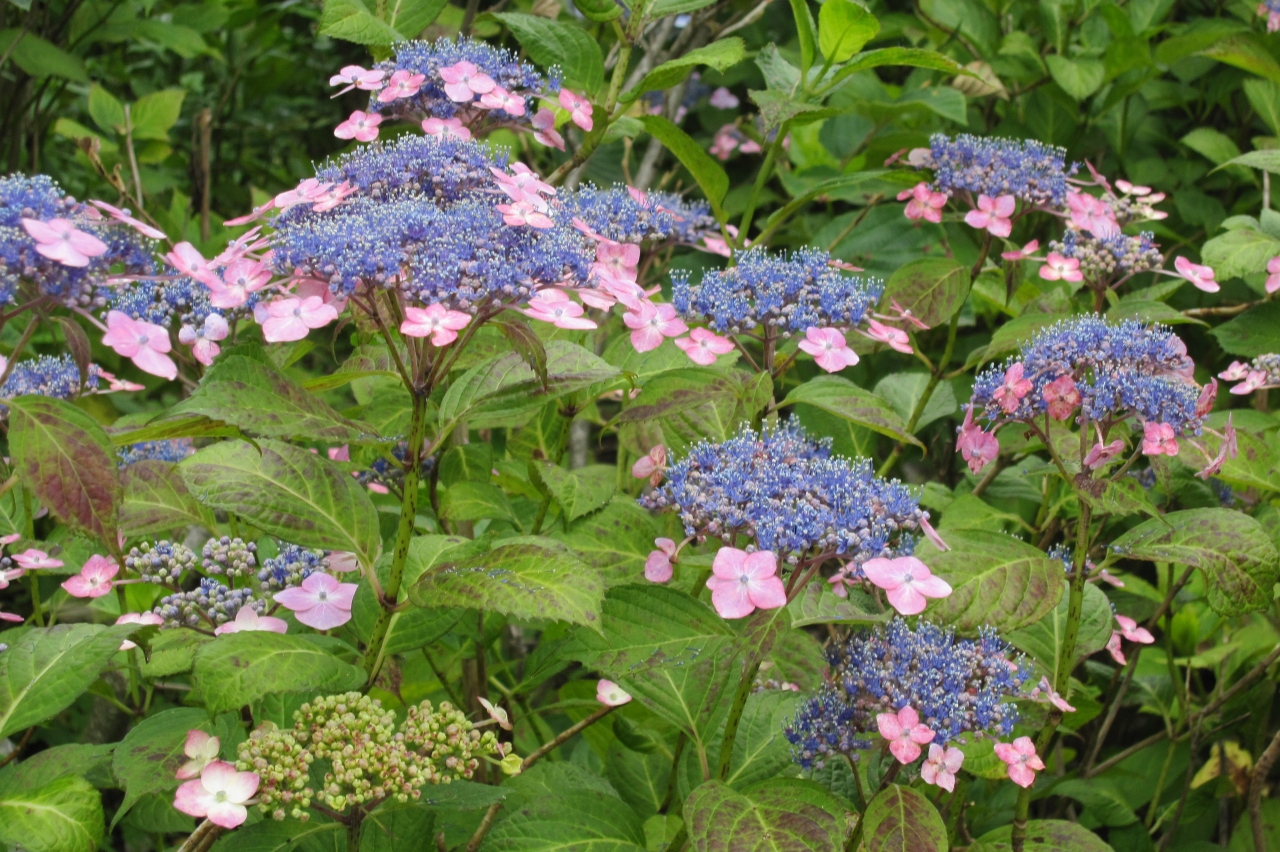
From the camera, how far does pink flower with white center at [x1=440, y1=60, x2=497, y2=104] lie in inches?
68.9

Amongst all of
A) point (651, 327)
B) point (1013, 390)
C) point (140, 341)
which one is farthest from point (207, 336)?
point (1013, 390)

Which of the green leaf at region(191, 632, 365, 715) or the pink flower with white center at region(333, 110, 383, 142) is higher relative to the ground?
the pink flower with white center at region(333, 110, 383, 142)

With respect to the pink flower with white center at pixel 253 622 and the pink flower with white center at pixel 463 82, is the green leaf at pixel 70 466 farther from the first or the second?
the pink flower with white center at pixel 463 82

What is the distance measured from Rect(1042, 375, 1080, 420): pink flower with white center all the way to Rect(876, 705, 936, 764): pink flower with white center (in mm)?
453

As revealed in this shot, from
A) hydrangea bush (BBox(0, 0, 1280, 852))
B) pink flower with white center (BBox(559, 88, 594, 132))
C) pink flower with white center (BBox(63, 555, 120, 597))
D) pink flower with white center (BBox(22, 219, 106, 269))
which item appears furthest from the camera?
pink flower with white center (BBox(559, 88, 594, 132))

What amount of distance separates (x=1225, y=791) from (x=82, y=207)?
90.0 inches

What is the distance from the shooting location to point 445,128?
5.75 ft

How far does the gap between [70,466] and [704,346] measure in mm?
904

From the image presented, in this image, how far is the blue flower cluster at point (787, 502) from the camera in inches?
54.9

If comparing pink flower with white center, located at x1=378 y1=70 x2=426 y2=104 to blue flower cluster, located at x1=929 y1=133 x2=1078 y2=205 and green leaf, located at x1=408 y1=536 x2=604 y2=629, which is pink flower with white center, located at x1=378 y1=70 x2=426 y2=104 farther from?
blue flower cluster, located at x1=929 y1=133 x2=1078 y2=205

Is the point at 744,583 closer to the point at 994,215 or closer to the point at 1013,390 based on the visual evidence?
the point at 1013,390

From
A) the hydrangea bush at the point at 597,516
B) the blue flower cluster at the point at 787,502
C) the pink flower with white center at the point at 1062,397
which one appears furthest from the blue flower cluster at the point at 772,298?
the pink flower with white center at the point at 1062,397

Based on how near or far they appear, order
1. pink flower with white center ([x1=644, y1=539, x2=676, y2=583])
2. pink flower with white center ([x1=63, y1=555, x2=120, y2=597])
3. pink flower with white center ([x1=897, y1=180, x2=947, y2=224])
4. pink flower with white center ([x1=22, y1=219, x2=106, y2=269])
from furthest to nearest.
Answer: pink flower with white center ([x1=897, y1=180, x2=947, y2=224]) → pink flower with white center ([x1=63, y1=555, x2=120, y2=597]) → pink flower with white center ([x1=644, y1=539, x2=676, y2=583]) → pink flower with white center ([x1=22, y1=219, x2=106, y2=269])

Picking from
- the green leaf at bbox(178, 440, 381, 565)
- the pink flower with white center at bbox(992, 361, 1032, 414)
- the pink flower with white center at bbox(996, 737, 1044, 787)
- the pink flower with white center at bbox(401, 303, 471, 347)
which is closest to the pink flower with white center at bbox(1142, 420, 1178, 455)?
the pink flower with white center at bbox(992, 361, 1032, 414)
